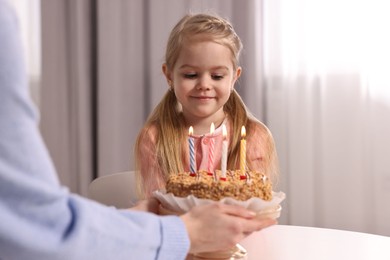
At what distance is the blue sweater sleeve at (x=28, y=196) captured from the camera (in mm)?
572

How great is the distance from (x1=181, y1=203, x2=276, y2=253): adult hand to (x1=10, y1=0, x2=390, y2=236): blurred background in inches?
81.9

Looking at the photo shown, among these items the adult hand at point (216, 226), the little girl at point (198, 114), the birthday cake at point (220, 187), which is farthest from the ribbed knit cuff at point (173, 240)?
the little girl at point (198, 114)

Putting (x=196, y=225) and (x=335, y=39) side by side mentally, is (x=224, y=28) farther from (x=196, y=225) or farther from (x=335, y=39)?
(x=335, y=39)

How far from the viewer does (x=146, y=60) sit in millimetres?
3029

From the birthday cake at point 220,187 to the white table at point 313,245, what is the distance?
14cm

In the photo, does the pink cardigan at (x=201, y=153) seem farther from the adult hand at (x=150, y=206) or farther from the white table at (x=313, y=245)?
the adult hand at (x=150, y=206)

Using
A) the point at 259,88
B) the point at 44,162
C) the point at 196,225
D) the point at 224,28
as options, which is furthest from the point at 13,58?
the point at 259,88

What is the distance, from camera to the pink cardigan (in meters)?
1.61

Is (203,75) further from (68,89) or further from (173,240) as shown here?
(68,89)

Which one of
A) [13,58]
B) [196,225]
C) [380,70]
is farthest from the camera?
[380,70]

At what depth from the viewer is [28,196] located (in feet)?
1.91

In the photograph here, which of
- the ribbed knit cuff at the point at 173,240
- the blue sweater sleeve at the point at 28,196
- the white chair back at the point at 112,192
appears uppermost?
the blue sweater sleeve at the point at 28,196

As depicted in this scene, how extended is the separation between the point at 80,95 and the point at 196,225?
94.1 inches

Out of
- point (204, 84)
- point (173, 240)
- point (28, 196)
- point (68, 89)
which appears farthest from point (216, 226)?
point (68, 89)
